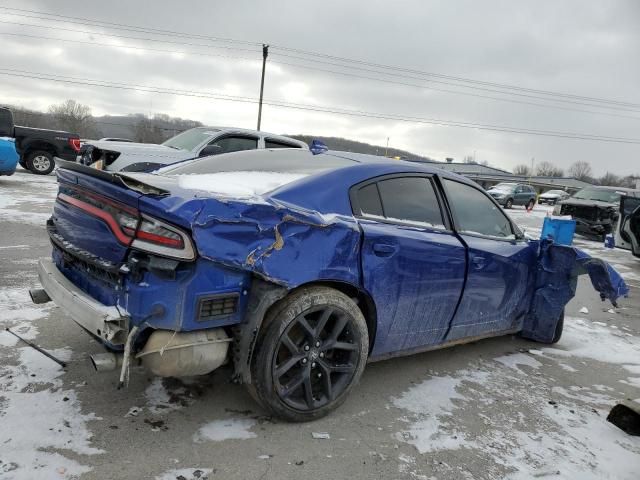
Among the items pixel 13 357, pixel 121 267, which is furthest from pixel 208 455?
pixel 13 357

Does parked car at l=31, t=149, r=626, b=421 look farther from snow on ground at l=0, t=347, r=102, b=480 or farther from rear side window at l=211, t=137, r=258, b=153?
rear side window at l=211, t=137, r=258, b=153

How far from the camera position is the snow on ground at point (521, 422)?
2.72 metres

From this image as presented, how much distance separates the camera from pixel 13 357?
3262 millimetres

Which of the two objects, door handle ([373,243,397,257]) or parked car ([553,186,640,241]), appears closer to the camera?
door handle ([373,243,397,257])

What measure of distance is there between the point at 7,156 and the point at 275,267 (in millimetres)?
12116

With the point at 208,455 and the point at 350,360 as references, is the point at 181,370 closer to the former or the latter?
the point at 208,455

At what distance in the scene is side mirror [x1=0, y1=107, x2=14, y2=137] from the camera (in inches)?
559

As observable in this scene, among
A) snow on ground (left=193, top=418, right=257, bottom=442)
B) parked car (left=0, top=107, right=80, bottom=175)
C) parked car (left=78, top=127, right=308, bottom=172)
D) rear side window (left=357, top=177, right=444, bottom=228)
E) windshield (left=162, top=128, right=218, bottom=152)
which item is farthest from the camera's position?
parked car (left=0, top=107, right=80, bottom=175)

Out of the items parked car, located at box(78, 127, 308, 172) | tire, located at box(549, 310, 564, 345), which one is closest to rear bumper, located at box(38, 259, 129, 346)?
tire, located at box(549, 310, 564, 345)

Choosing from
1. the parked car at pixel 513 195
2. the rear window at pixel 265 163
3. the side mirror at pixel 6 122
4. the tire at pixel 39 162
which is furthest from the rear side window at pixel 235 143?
the parked car at pixel 513 195

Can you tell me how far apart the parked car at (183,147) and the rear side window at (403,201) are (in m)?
5.28

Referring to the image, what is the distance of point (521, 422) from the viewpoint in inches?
123

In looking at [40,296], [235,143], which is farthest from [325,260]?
[235,143]

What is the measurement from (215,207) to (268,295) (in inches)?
21.3
